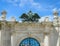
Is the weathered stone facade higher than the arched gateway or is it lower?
higher

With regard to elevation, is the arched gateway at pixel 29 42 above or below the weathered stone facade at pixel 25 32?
below

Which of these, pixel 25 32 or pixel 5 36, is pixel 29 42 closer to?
pixel 25 32

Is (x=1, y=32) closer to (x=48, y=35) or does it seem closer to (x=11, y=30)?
(x=11, y=30)

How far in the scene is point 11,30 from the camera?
778 inches

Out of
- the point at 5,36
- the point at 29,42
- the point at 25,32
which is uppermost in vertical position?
the point at 25,32

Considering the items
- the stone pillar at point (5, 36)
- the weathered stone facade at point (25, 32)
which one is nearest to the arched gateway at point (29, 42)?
the weathered stone facade at point (25, 32)

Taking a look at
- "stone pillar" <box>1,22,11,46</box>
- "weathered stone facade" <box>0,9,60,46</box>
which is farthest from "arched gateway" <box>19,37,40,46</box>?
"stone pillar" <box>1,22,11,46</box>

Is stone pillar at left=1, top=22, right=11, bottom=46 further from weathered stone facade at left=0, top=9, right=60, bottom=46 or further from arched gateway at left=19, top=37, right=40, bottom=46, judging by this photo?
arched gateway at left=19, top=37, right=40, bottom=46

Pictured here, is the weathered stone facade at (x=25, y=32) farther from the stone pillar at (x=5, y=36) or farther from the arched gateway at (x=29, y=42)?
the arched gateway at (x=29, y=42)

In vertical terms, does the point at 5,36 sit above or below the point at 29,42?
above

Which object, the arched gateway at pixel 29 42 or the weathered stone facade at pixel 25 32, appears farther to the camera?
the arched gateway at pixel 29 42

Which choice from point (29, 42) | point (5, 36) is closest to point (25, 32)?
point (29, 42)

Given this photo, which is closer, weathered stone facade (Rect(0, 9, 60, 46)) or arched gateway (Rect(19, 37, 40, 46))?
weathered stone facade (Rect(0, 9, 60, 46))

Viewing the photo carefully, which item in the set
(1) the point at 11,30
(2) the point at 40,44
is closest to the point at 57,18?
(2) the point at 40,44
